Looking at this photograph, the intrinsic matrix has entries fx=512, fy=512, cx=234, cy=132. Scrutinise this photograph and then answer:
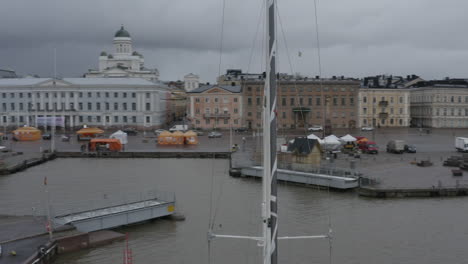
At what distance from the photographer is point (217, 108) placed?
200ft

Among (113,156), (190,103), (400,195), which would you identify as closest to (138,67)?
(190,103)

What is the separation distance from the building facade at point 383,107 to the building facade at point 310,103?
2682 mm

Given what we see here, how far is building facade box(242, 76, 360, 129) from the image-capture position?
6072 cm

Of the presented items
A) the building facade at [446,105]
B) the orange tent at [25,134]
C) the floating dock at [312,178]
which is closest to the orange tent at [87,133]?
the orange tent at [25,134]

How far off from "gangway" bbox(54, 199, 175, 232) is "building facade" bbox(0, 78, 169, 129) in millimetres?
44799

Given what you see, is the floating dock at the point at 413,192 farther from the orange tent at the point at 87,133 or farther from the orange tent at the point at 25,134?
the orange tent at the point at 25,134

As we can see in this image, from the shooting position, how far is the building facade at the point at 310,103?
2391 inches

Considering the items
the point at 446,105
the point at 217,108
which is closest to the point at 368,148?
the point at 217,108

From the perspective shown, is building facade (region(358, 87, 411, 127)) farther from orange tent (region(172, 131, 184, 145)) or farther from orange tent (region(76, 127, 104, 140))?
Result: orange tent (region(76, 127, 104, 140))

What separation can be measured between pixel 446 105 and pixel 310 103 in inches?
704

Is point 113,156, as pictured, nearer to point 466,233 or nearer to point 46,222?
point 46,222

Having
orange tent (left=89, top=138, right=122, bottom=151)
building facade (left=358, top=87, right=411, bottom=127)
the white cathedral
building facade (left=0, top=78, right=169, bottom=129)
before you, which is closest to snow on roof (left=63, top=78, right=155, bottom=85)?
building facade (left=0, top=78, right=169, bottom=129)

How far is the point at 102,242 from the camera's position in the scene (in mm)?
14016

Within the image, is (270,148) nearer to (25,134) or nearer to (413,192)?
(413,192)
